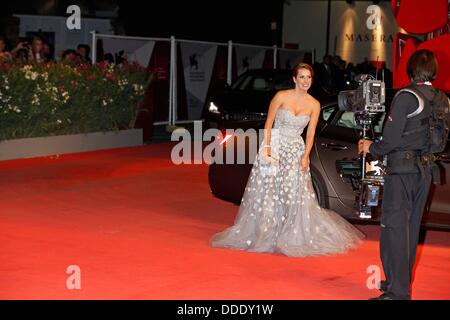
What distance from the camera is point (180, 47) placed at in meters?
20.9

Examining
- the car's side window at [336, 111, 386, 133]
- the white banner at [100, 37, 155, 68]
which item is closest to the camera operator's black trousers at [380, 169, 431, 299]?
the car's side window at [336, 111, 386, 133]

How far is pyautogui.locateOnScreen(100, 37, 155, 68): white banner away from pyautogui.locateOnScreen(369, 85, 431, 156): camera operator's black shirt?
520 inches

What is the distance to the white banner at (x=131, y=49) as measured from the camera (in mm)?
19031

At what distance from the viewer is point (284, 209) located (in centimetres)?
838

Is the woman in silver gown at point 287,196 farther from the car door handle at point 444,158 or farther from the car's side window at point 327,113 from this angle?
the car door handle at point 444,158

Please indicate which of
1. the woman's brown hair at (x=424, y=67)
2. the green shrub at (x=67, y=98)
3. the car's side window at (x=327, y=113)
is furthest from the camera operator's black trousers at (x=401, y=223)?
the green shrub at (x=67, y=98)

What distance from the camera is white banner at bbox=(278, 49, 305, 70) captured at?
2641 centimetres

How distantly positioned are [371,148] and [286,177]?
2029 mm

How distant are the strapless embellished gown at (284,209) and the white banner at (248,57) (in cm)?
1517

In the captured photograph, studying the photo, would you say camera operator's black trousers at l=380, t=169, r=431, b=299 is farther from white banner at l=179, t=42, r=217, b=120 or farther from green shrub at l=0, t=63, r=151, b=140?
white banner at l=179, t=42, r=217, b=120

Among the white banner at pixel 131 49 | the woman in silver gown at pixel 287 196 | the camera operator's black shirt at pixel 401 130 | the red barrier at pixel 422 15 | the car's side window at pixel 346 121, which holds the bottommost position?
the woman in silver gown at pixel 287 196
